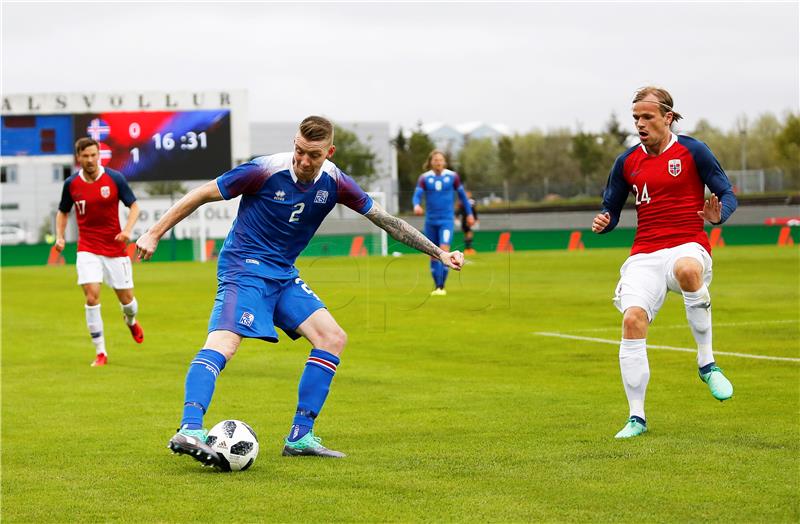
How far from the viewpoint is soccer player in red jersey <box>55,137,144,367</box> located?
47.6 feet

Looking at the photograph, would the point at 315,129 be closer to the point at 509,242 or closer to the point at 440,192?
the point at 440,192

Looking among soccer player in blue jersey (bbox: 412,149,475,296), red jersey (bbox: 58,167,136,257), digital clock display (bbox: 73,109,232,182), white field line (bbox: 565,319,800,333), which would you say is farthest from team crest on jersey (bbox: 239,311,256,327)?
digital clock display (bbox: 73,109,232,182)

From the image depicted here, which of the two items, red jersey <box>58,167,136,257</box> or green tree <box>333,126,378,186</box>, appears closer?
red jersey <box>58,167,136,257</box>

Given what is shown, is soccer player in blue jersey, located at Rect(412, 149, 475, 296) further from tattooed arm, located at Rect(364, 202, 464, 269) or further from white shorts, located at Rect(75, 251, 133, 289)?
tattooed arm, located at Rect(364, 202, 464, 269)

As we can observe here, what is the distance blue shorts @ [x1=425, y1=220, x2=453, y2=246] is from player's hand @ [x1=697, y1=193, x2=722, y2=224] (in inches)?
585

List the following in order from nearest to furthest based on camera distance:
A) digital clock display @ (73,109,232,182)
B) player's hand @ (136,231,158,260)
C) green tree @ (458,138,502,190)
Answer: player's hand @ (136,231,158,260) < digital clock display @ (73,109,232,182) < green tree @ (458,138,502,190)

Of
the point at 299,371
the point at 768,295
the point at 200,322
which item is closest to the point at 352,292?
the point at 200,322

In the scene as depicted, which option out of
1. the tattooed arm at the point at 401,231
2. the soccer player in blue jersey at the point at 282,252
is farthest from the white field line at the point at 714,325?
the soccer player in blue jersey at the point at 282,252

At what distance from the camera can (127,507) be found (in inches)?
249

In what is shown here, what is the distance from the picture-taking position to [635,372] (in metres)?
8.42

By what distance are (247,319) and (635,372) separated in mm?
2672

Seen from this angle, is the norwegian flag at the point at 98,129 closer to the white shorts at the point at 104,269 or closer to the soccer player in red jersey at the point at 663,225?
the white shorts at the point at 104,269

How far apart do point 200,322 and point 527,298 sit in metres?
6.19

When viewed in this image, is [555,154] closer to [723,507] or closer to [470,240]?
[470,240]
